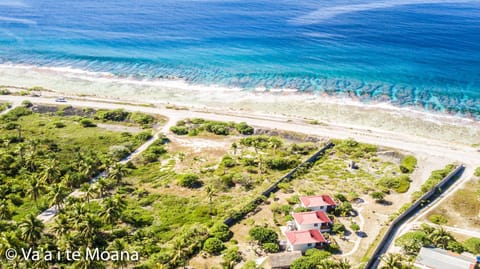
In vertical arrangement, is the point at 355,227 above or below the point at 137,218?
above

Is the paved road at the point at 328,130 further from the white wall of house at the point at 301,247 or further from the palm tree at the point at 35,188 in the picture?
the palm tree at the point at 35,188

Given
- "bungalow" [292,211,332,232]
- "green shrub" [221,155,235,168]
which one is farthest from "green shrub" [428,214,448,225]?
"green shrub" [221,155,235,168]

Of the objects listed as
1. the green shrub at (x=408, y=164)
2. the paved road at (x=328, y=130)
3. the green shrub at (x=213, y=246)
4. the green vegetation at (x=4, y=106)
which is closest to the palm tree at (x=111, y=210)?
the green shrub at (x=213, y=246)

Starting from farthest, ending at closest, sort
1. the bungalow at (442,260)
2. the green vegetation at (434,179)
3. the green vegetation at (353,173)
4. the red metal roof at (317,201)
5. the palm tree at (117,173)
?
1. the green vegetation at (353,173)
2. the palm tree at (117,173)
3. the green vegetation at (434,179)
4. the red metal roof at (317,201)
5. the bungalow at (442,260)

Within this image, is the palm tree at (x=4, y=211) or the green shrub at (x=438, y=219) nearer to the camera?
the palm tree at (x=4, y=211)

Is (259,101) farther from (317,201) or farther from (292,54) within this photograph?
(317,201)

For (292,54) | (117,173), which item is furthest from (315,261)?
(292,54)
